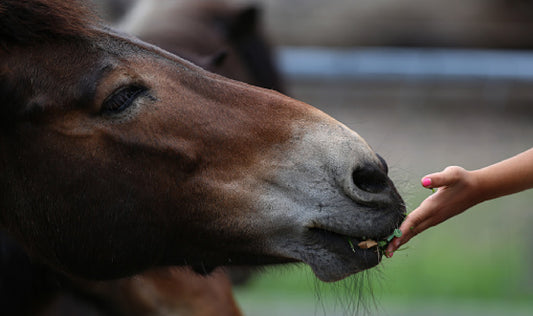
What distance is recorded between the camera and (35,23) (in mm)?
2291

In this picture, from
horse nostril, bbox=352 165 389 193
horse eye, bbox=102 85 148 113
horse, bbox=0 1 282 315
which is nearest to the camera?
horse nostril, bbox=352 165 389 193

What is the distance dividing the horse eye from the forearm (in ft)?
3.86

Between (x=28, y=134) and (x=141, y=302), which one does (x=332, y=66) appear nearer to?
(x=141, y=302)

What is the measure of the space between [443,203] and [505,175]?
25 centimetres

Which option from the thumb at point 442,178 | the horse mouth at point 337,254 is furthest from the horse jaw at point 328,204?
the thumb at point 442,178

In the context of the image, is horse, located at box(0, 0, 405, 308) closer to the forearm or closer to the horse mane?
the horse mane

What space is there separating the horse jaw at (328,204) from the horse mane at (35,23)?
88cm

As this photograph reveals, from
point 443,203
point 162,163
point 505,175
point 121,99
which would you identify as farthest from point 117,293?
point 505,175

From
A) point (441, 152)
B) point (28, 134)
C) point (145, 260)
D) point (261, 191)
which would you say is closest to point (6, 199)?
point (28, 134)

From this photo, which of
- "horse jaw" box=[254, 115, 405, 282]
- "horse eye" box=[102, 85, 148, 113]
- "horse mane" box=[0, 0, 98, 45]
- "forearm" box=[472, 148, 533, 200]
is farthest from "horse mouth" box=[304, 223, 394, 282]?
"horse mane" box=[0, 0, 98, 45]

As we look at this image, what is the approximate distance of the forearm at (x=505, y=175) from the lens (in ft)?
7.47

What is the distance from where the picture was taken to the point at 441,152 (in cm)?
634

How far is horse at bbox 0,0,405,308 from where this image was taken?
7.07ft

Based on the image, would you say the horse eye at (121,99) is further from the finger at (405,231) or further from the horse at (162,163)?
the finger at (405,231)
